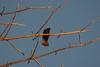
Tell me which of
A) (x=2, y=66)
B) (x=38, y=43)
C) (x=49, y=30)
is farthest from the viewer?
(x=49, y=30)

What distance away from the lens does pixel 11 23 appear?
921 millimetres

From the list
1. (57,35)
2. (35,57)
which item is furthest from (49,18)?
(35,57)

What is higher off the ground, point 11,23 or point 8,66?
point 11,23

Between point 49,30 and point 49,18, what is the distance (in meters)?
0.14

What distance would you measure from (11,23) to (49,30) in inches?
8.3

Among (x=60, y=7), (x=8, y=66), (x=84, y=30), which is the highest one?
(x=60, y=7)

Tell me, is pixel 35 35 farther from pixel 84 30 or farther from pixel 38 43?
A: pixel 84 30

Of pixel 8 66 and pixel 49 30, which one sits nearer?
pixel 8 66

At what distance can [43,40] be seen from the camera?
97 centimetres

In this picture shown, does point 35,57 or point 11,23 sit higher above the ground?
point 11,23

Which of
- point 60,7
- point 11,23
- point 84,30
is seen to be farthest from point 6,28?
→ point 84,30

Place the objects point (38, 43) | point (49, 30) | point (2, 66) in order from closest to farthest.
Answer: point (2, 66)
point (38, 43)
point (49, 30)

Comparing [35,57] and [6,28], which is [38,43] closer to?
[35,57]

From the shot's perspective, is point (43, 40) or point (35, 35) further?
point (43, 40)
